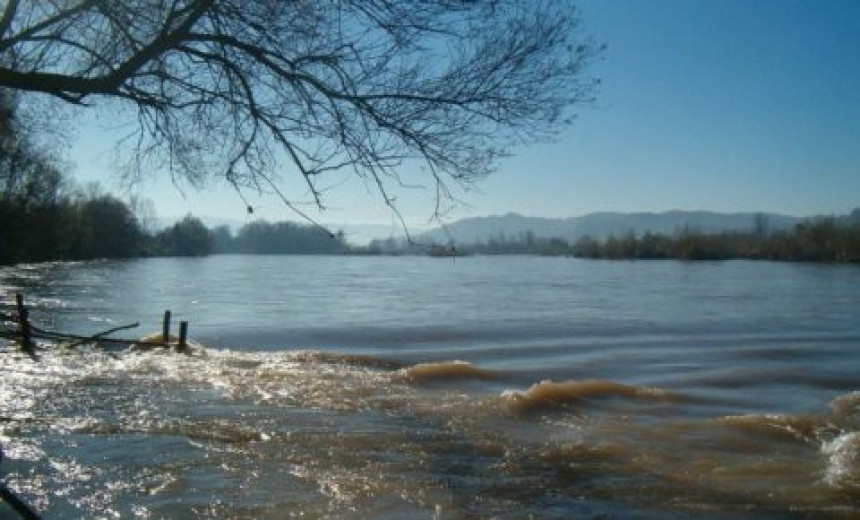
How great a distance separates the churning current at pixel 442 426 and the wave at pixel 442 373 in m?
0.07

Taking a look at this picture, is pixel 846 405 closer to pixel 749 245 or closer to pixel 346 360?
pixel 346 360

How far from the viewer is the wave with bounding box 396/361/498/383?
17000mm

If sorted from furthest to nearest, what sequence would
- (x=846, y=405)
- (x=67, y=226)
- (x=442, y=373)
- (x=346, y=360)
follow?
(x=67, y=226), (x=346, y=360), (x=442, y=373), (x=846, y=405)

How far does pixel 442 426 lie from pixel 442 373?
229 inches

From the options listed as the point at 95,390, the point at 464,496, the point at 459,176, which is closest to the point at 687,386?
the point at 464,496

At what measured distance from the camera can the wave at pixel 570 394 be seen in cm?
1393

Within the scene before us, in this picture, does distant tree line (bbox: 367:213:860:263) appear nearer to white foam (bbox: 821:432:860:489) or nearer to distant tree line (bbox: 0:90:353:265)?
distant tree line (bbox: 0:90:353:265)

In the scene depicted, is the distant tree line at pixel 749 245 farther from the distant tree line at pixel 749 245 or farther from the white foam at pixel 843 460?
the white foam at pixel 843 460

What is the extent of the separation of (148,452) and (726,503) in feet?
21.7

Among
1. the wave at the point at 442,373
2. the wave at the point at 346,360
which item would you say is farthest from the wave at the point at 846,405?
the wave at the point at 346,360

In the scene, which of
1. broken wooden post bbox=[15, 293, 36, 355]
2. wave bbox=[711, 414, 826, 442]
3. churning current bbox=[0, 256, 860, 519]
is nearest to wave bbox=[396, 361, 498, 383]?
churning current bbox=[0, 256, 860, 519]

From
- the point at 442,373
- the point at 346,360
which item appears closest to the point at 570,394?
the point at 442,373

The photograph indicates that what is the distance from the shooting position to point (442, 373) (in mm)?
17656

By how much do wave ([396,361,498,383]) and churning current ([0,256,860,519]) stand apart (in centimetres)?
7
